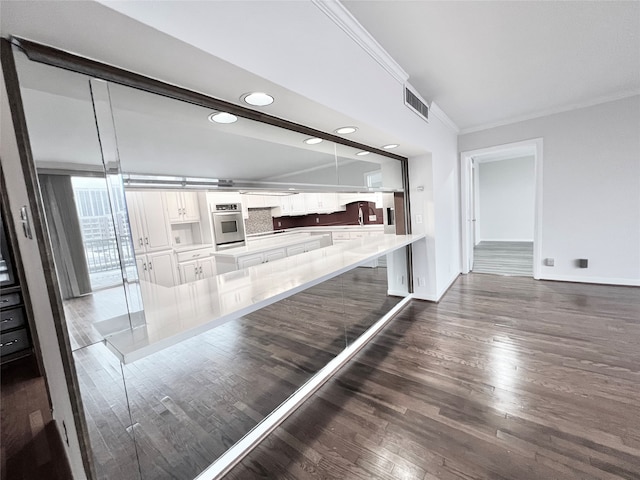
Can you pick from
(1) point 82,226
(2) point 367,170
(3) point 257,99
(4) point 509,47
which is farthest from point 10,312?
(4) point 509,47

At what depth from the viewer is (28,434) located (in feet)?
5.67

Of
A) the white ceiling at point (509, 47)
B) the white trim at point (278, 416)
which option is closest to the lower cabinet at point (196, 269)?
the white trim at point (278, 416)

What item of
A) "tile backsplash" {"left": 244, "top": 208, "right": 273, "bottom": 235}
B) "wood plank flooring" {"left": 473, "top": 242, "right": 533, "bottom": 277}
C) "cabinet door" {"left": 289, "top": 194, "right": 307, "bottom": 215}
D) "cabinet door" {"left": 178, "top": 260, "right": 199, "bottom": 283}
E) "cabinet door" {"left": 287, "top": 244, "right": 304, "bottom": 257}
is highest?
"cabinet door" {"left": 289, "top": 194, "right": 307, "bottom": 215}

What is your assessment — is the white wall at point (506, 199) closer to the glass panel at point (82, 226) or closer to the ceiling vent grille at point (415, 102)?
the ceiling vent grille at point (415, 102)

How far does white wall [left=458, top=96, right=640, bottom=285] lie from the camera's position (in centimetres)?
345

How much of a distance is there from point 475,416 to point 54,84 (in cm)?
265

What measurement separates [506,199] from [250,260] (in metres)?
8.70

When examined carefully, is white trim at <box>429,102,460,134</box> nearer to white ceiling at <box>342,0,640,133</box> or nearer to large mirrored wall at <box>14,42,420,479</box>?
white ceiling at <box>342,0,640,133</box>

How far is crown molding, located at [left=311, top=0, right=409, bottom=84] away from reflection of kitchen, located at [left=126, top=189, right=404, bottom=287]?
3.73 ft

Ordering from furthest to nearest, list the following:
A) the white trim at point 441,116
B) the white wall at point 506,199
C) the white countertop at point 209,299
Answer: the white wall at point 506,199
the white trim at point 441,116
the white countertop at point 209,299

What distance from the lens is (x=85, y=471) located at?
98cm

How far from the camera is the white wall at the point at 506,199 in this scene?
25.2 feet

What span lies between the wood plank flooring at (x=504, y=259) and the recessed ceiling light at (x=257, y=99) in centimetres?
491

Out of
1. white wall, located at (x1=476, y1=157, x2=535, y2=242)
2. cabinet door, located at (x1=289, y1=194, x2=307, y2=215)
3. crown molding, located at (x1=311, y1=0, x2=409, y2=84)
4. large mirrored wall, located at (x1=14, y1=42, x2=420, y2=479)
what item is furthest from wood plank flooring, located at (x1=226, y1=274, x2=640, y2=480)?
white wall, located at (x1=476, y1=157, x2=535, y2=242)
